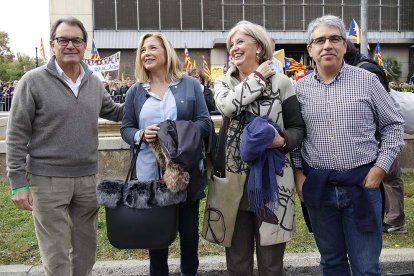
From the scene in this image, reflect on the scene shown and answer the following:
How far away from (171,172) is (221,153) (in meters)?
0.37

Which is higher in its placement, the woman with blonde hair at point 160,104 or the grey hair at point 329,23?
the grey hair at point 329,23

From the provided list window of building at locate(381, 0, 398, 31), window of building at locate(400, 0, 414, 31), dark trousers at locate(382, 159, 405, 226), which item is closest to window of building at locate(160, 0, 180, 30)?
window of building at locate(381, 0, 398, 31)

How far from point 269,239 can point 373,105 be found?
1.05m

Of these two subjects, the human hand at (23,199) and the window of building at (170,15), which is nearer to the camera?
the human hand at (23,199)

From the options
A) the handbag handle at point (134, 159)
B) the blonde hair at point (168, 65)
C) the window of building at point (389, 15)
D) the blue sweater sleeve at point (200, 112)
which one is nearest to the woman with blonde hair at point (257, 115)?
the blue sweater sleeve at point (200, 112)

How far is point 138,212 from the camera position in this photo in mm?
3305

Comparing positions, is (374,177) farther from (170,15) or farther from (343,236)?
(170,15)

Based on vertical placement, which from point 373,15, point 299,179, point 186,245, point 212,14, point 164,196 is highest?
point 212,14

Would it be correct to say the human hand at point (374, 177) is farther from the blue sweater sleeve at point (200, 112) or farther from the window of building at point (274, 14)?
the window of building at point (274, 14)

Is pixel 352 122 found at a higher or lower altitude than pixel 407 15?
lower

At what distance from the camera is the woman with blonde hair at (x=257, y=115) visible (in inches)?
117

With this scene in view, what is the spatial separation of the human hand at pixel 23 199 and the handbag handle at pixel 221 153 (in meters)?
1.27

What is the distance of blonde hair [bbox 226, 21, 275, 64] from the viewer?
308 centimetres

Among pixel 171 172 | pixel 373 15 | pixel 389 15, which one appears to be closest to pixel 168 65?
pixel 171 172
